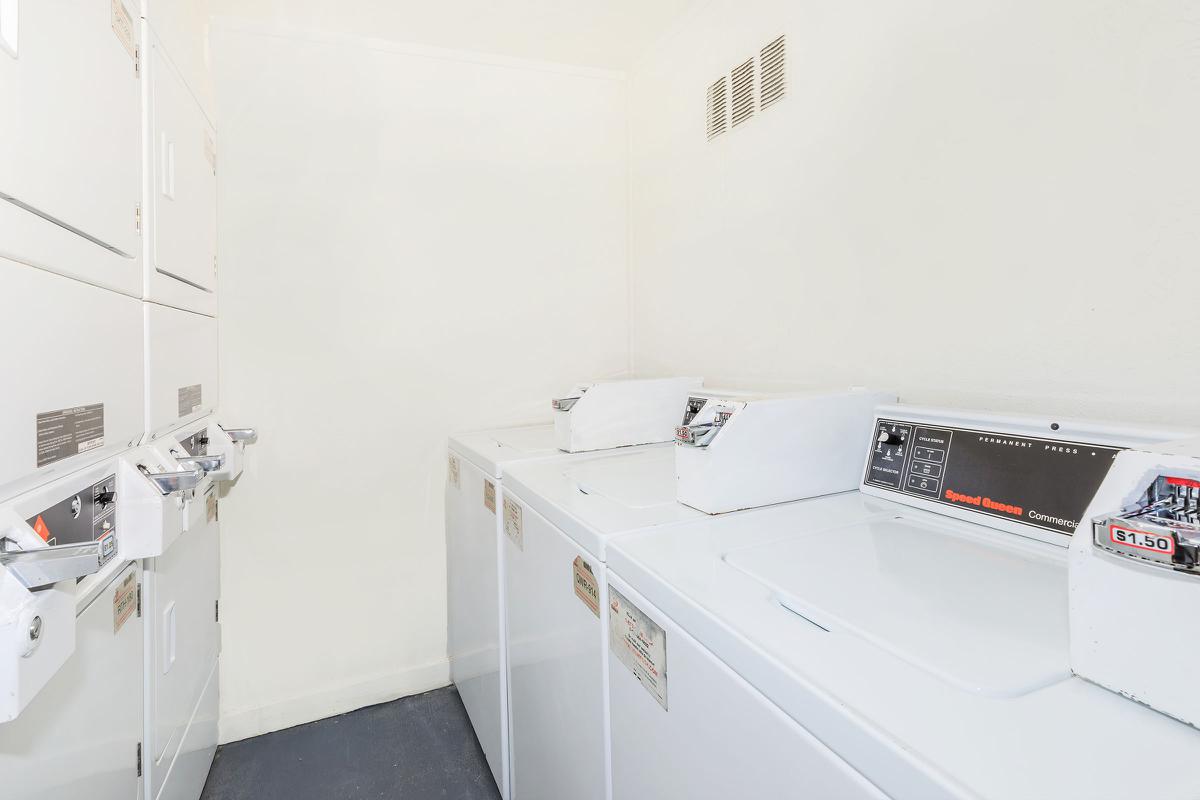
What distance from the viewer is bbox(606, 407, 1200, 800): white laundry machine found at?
46 centimetres

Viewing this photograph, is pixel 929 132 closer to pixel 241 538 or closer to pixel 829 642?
pixel 829 642

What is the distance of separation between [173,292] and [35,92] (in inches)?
27.8

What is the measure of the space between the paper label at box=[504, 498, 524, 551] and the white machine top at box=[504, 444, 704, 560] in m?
0.04

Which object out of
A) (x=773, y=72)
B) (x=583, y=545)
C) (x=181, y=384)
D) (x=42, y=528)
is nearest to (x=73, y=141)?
(x=42, y=528)

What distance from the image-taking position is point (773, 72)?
1717 mm

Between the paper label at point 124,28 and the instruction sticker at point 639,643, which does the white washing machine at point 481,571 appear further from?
the paper label at point 124,28

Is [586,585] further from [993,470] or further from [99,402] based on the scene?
[99,402]

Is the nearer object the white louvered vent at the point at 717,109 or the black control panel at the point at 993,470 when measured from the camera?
the black control panel at the point at 993,470

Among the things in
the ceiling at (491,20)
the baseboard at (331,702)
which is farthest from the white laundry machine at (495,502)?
the ceiling at (491,20)

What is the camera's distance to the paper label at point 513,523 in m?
1.42

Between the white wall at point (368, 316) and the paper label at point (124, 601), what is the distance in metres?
0.95

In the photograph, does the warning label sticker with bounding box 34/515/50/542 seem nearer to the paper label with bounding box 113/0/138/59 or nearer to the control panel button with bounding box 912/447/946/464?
the paper label with bounding box 113/0/138/59

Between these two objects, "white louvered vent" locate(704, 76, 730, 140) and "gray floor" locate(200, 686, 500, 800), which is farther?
"white louvered vent" locate(704, 76, 730, 140)

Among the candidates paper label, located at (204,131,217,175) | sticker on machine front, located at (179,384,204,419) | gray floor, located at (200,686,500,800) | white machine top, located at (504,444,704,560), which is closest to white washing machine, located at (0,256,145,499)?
sticker on machine front, located at (179,384,204,419)
